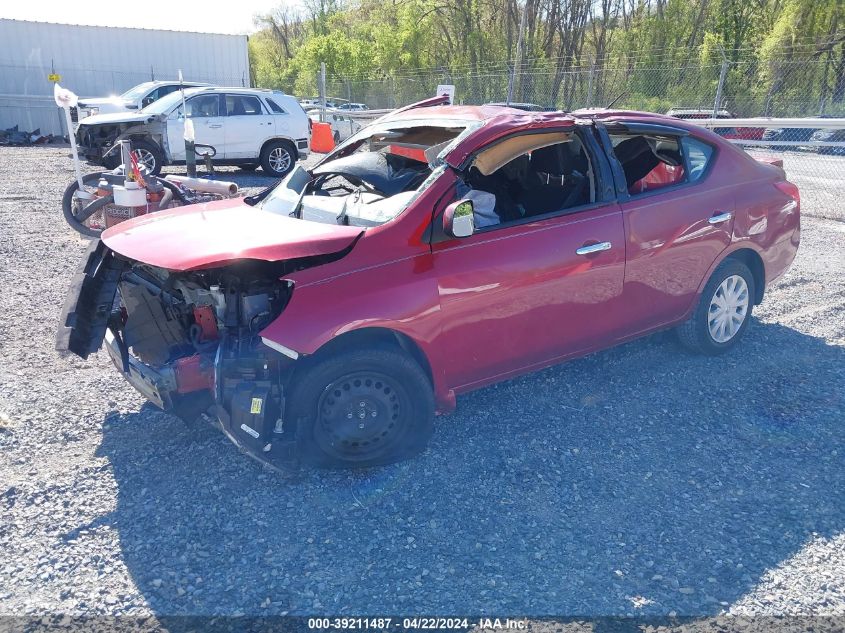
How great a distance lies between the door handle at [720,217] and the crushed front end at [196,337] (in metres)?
3.01

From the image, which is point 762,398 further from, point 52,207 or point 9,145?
point 9,145

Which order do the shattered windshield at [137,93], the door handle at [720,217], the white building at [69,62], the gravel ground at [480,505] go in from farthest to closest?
the white building at [69,62] → the shattered windshield at [137,93] → the door handle at [720,217] → the gravel ground at [480,505]

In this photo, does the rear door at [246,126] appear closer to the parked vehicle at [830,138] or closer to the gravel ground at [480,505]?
the gravel ground at [480,505]

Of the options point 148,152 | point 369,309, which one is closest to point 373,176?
point 369,309

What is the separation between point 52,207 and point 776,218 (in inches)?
422

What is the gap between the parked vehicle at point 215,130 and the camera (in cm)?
1357

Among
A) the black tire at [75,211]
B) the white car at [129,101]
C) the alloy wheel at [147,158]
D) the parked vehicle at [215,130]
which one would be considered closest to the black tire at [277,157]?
the parked vehicle at [215,130]

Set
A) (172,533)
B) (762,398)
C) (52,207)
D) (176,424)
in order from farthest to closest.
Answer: (52,207) < (762,398) < (176,424) < (172,533)

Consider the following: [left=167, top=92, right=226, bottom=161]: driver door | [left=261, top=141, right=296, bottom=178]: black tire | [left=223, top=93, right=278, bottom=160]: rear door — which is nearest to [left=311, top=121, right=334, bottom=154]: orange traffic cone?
[left=261, top=141, right=296, bottom=178]: black tire

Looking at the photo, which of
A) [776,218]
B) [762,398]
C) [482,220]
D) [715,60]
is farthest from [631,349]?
[715,60]

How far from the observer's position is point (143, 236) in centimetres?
386

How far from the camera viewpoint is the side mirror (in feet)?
11.5

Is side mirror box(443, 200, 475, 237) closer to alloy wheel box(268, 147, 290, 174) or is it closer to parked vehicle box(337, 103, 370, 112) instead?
alloy wheel box(268, 147, 290, 174)

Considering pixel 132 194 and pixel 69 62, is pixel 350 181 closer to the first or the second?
pixel 132 194
